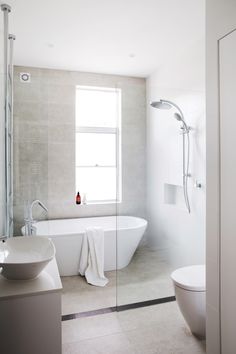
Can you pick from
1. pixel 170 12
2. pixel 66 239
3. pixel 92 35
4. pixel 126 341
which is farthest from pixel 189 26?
pixel 126 341

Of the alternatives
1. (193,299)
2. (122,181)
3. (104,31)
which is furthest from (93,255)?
(104,31)

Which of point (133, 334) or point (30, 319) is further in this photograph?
point (133, 334)

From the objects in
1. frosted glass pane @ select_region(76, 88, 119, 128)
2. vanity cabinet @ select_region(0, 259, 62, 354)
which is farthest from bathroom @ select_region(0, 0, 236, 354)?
frosted glass pane @ select_region(76, 88, 119, 128)

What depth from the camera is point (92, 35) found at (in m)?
3.08

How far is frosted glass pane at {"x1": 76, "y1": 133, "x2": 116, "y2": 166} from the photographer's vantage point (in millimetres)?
4544

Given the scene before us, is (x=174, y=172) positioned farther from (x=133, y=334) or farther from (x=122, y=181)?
(x=133, y=334)

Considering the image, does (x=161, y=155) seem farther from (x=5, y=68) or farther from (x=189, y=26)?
(x=5, y=68)

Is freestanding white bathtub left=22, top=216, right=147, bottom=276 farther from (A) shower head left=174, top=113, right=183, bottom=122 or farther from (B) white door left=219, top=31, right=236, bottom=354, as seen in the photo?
(B) white door left=219, top=31, right=236, bottom=354

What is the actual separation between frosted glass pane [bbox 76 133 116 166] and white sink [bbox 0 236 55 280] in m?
2.52

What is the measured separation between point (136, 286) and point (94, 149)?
94.1 inches

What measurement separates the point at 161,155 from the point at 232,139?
1.40m

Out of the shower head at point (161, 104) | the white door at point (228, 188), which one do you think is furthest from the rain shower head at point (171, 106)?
Answer: the white door at point (228, 188)

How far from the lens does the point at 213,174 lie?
179 centimetres

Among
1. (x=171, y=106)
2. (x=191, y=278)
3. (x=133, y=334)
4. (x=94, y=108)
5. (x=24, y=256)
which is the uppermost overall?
(x=94, y=108)
